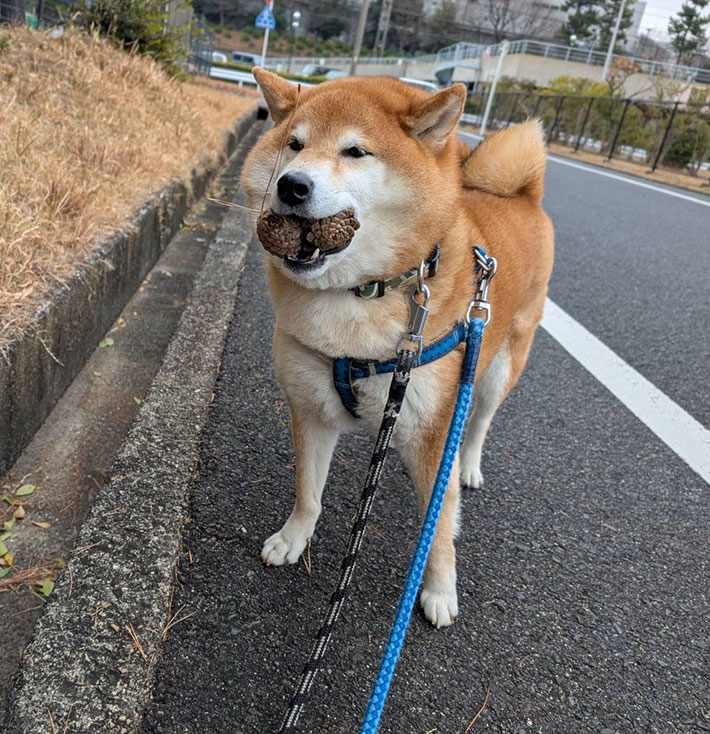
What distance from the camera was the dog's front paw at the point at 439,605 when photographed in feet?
5.82

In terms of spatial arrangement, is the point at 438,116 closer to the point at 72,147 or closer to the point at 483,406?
the point at 483,406

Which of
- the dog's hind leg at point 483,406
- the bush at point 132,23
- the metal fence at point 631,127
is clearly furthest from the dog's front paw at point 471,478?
the metal fence at point 631,127

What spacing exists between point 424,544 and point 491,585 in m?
0.62

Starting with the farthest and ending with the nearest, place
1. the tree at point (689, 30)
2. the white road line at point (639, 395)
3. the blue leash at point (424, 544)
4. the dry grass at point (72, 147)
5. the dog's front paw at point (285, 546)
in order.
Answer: the tree at point (689, 30), the white road line at point (639, 395), the dry grass at point (72, 147), the dog's front paw at point (285, 546), the blue leash at point (424, 544)

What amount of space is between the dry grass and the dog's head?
0.88 m

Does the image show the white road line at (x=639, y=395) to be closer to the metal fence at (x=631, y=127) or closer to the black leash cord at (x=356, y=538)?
the black leash cord at (x=356, y=538)

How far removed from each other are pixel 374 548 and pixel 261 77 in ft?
4.75

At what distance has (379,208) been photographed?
1.66 m

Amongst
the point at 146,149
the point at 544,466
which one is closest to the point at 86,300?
the point at 544,466

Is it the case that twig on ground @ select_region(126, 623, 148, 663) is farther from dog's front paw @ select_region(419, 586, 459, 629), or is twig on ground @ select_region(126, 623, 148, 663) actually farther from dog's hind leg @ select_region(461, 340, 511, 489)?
dog's hind leg @ select_region(461, 340, 511, 489)

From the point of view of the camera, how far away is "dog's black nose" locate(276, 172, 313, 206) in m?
1.52

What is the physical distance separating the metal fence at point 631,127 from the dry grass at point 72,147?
11488 millimetres

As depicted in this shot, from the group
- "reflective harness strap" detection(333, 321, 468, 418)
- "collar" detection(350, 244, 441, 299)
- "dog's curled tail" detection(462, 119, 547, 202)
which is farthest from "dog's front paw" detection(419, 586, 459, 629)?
"dog's curled tail" detection(462, 119, 547, 202)

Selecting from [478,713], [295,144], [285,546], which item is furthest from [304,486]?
[295,144]
